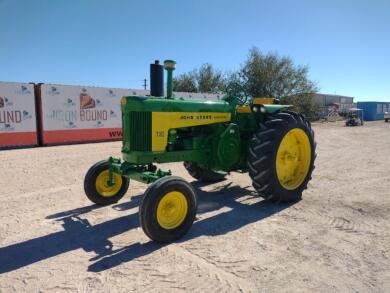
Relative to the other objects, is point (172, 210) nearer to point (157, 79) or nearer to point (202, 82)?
point (157, 79)

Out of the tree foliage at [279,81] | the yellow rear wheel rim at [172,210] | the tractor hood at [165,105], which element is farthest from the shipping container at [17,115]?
the tree foliage at [279,81]

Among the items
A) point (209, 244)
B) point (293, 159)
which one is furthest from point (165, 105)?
point (293, 159)

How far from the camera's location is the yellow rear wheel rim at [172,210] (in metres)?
→ 4.32

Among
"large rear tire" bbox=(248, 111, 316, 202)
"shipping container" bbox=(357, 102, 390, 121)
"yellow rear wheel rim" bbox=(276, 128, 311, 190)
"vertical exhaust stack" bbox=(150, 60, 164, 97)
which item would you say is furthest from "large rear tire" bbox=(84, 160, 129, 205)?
"shipping container" bbox=(357, 102, 390, 121)

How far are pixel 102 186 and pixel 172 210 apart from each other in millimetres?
1796

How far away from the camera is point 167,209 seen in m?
4.42

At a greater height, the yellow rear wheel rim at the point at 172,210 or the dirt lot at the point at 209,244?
the yellow rear wheel rim at the point at 172,210

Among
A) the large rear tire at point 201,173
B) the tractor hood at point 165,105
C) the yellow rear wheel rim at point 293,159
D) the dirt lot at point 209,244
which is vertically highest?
the tractor hood at point 165,105

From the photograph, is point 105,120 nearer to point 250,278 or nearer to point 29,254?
point 29,254

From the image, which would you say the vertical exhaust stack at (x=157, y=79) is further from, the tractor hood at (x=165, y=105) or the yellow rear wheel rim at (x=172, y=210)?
the yellow rear wheel rim at (x=172, y=210)

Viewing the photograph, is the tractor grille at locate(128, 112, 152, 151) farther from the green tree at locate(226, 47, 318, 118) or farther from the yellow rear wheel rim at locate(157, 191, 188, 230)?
the green tree at locate(226, 47, 318, 118)

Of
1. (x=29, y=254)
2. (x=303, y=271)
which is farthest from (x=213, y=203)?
(x=29, y=254)

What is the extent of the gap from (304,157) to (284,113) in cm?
94

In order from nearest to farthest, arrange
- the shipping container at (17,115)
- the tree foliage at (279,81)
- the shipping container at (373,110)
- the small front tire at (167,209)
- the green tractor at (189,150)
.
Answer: the small front tire at (167,209) → the green tractor at (189,150) → the shipping container at (17,115) → the tree foliage at (279,81) → the shipping container at (373,110)
